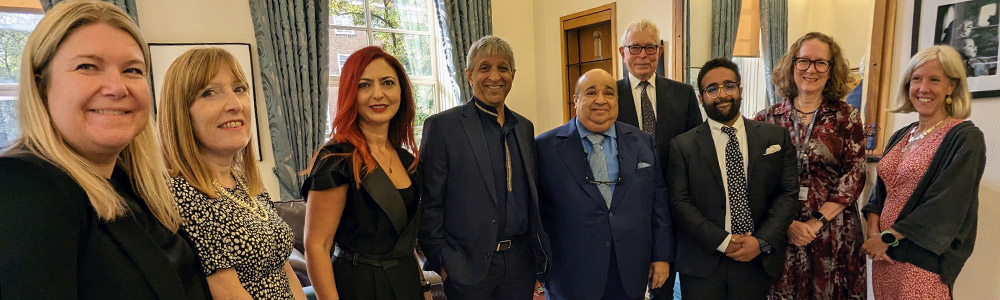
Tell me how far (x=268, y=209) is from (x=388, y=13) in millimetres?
3727

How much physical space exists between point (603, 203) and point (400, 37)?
3.54 m

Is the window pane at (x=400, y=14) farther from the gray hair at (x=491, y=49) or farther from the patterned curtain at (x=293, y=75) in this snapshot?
the gray hair at (x=491, y=49)

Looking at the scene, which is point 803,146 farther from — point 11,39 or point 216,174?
point 11,39

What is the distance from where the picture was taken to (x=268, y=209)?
1378mm

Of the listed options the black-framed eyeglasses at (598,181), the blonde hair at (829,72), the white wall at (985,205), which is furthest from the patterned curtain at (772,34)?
the black-framed eyeglasses at (598,181)

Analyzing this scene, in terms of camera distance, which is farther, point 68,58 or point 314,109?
point 314,109

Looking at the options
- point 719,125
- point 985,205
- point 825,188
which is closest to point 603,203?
point 719,125

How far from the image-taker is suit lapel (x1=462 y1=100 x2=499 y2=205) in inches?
72.6

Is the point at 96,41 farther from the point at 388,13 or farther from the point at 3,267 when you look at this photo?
the point at 388,13

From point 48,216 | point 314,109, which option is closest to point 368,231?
point 48,216

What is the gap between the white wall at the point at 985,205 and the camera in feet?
7.64

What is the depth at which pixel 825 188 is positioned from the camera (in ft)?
6.68

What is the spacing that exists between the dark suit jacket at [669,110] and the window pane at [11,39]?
12.9ft

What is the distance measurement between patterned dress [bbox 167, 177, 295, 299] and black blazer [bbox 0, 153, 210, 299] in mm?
208
